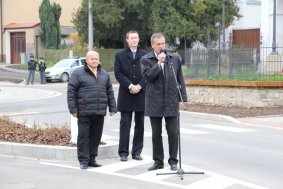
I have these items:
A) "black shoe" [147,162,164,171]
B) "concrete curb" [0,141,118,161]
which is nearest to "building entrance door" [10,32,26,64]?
"concrete curb" [0,141,118,161]

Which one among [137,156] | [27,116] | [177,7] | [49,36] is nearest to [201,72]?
[27,116]

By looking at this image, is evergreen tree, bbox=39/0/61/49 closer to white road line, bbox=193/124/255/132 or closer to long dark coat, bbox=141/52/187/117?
white road line, bbox=193/124/255/132

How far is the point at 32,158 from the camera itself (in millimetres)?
11062

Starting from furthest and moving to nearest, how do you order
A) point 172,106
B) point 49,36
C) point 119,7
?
point 49,36 → point 119,7 → point 172,106

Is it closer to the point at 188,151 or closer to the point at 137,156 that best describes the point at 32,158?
the point at 137,156

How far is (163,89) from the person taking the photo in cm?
941

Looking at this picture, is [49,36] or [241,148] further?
[49,36]

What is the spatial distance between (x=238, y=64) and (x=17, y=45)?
43.7 metres

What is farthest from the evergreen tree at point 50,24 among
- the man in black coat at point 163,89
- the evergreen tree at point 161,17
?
the man in black coat at point 163,89

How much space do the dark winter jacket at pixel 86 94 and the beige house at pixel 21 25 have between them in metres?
50.3

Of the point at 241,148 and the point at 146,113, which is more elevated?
the point at 146,113

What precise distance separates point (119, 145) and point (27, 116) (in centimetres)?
945

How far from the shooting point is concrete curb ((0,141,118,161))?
1077 centimetres

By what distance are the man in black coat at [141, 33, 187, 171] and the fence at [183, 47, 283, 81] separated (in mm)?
11630
